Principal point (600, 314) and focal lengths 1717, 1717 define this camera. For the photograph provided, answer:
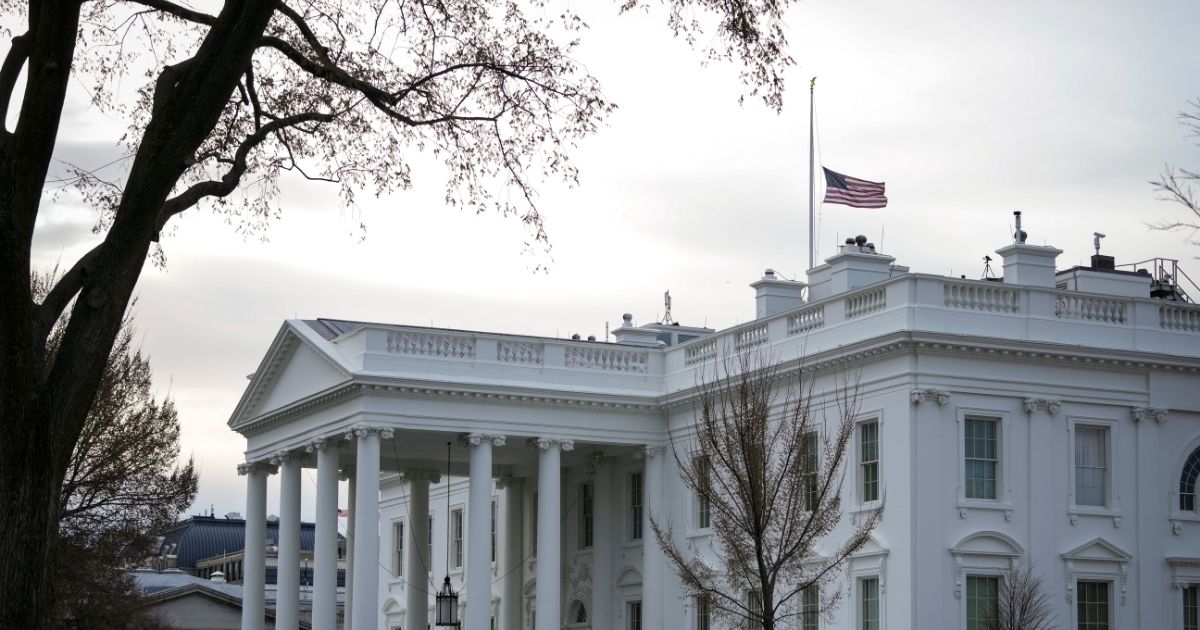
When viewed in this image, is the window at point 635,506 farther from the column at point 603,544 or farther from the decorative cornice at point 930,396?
the decorative cornice at point 930,396

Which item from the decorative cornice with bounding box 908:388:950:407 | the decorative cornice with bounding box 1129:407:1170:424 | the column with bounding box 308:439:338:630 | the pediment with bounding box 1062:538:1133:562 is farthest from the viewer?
the column with bounding box 308:439:338:630

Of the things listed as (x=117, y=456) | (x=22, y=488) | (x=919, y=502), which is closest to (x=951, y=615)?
(x=919, y=502)

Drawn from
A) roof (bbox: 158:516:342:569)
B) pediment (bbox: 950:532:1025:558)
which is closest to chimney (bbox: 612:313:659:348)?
pediment (bbox: 950:532:1025:558)

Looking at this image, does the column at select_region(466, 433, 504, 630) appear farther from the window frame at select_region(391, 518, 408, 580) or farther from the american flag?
the window frame at select_region(391, 518, 408, 580)

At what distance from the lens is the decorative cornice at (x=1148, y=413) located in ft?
113

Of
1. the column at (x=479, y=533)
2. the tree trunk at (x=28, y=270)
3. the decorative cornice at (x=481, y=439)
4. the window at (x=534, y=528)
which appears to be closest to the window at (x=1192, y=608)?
the column at (x=479, y=533)

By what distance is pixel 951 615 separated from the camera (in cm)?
3238

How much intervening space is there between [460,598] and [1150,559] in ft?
77.7

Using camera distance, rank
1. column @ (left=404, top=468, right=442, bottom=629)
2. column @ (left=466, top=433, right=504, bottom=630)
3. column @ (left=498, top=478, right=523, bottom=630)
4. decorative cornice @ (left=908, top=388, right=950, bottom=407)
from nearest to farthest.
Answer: decorative cornice @ (left=908, top=388, right=950, bottom=407), column @ (left=466, top=433, right=504, bottom=630), column @ (left=404, top=468, right=442, bottom=629), column @ (left=498, top=478, right=523, bottom=630)

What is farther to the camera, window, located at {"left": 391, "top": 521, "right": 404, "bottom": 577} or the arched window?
window, located at {"left": 391, "top": 521, "right": 404, "bottom": 577}

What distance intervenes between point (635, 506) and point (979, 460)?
12.3 metres

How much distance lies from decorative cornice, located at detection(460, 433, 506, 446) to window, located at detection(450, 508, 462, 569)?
14.2 meters

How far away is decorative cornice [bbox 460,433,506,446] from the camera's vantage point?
39875 millimetres

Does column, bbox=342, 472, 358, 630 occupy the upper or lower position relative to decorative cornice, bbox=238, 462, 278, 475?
lower
